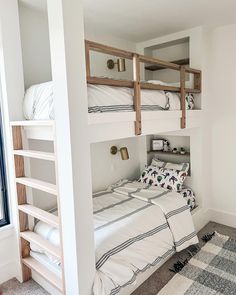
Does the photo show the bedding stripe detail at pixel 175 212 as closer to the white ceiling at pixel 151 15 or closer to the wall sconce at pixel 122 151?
the wall sconce at pixel 122 151

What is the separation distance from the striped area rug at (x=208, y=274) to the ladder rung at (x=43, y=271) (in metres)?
0.81

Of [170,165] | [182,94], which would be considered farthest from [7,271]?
[182,94]

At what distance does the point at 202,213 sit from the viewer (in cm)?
302

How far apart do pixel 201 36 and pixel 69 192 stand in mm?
2419

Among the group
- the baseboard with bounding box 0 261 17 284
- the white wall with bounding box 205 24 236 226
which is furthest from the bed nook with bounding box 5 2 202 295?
the white wall with bounding box 205 24 236 226

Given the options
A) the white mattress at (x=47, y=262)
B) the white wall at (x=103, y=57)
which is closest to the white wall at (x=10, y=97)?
the white mattress at (x=47, y=262)

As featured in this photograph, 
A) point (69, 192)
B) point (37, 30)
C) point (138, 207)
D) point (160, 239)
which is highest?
point (37, 30)

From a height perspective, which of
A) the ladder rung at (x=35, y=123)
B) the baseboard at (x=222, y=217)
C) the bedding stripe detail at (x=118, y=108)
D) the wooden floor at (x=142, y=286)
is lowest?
the wooden floor at (x=142, y=286)

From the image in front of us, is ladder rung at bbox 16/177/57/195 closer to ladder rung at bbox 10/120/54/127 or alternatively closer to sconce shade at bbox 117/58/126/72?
ladder rung at bbox 10/120/54/127

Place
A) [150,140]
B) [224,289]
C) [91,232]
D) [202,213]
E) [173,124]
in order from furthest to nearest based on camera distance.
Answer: [150,140]
[202,213]
[173,124]
[224,289]
[91,232]

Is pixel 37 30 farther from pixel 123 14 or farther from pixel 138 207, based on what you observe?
pixel 138 207

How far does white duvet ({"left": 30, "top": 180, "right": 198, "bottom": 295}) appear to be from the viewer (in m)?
1.68

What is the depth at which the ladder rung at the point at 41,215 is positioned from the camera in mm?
1704

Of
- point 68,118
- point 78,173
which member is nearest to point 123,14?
point 68,118
